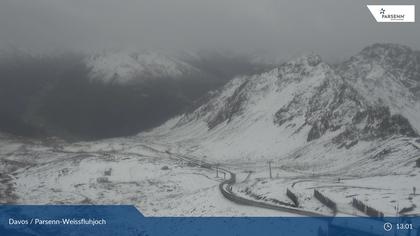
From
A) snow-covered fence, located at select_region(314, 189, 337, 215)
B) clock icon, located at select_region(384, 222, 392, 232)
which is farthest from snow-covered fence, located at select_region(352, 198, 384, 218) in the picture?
clock icon, located at select_region(384, 222, 392, 232)

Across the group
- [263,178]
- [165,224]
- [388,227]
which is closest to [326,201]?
[388,227]

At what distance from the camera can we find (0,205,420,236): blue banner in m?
66.0

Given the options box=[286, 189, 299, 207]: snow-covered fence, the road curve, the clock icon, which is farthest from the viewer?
box=[286, 189, 299, 207]: snow-covered fence

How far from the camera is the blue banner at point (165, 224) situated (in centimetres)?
6600

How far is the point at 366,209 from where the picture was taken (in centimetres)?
8306

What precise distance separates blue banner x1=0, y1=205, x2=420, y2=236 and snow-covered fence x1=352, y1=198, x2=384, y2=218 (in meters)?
4.22

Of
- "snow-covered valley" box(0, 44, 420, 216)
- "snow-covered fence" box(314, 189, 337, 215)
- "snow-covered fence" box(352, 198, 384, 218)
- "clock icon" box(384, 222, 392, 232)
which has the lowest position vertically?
"clock icon" box(384, 222, 392, 232)

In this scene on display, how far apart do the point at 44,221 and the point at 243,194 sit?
41829 mm

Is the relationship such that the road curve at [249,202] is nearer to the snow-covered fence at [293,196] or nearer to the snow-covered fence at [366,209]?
the snow-covered fence at [293,196]

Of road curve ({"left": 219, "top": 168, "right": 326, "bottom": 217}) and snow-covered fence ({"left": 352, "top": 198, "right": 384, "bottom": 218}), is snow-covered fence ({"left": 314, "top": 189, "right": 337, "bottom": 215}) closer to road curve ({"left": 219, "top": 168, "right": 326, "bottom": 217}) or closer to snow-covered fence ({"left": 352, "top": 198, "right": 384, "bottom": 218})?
snow-covered fence ({"left": 352, "top": 198, "right": 384, "bottom": 218})

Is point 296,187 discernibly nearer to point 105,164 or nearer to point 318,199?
point 318,199

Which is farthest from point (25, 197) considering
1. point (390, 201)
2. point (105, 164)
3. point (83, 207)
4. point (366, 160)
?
point (366, 160)

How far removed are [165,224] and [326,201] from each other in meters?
28.8

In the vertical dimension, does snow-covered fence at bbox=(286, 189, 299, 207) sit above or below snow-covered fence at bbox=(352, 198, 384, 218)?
above
